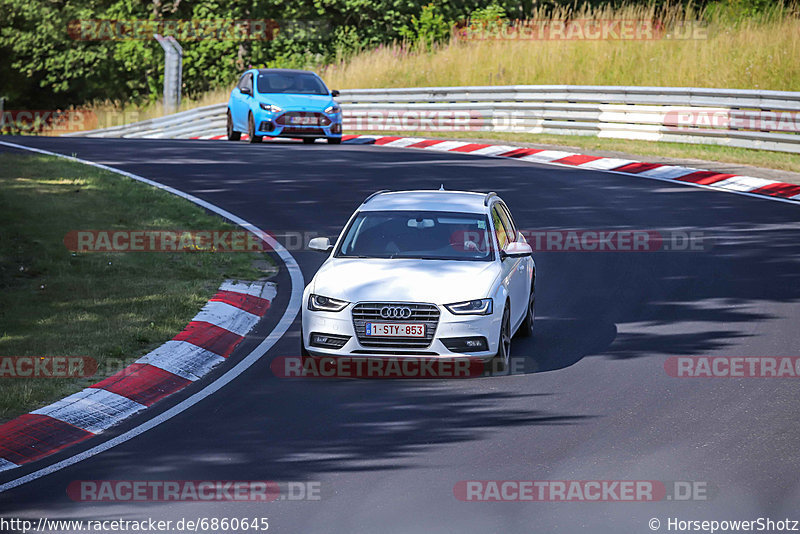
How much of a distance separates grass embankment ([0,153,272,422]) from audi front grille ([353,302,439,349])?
2.15 metres

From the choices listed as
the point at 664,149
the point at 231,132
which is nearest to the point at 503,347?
the point at 664,149

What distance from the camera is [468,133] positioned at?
101 ft

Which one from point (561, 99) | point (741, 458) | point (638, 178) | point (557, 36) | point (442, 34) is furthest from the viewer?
point (442, 34)

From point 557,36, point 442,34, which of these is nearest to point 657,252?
point 557,36

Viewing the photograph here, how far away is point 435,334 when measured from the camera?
33.4 feet

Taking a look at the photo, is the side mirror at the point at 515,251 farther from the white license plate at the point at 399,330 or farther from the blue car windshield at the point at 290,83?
the blue car windshield at the point at 290,83

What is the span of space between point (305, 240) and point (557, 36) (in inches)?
815

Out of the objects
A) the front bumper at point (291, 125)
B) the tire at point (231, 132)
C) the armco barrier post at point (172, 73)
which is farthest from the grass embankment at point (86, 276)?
the armco barrier post at point (172, 73)

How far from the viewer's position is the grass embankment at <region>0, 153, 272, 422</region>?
10875 mm

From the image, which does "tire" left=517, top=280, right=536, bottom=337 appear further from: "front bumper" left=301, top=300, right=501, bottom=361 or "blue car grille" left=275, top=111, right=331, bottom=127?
"blue car grille" left=275, top=111, right=331, bottom=127

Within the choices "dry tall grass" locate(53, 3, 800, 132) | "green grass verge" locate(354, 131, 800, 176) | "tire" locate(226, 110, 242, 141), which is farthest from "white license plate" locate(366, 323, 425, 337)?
"tire" locate(226, 110, 242, 141)

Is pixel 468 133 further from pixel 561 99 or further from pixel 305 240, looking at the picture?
pixel 305 240

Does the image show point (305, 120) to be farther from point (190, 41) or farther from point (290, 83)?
point (190, 41)

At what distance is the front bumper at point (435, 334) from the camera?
33.4 feet
